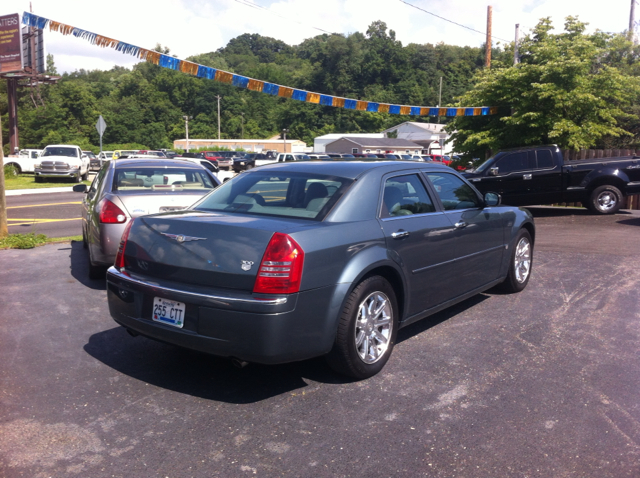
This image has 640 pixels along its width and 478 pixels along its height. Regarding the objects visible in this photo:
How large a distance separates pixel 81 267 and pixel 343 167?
504 centimetres

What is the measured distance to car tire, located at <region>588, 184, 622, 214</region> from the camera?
14.7 metres

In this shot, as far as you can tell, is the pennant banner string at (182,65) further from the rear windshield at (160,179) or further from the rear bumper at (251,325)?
the rear bumper at (251,325)

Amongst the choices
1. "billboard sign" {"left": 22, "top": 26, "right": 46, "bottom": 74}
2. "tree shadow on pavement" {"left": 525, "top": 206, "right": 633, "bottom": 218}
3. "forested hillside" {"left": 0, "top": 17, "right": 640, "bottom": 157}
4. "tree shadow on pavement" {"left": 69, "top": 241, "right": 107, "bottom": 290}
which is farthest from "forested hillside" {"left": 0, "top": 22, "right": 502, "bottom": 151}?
"tree shadow on pavement" {"left": 69, "top": 241, "right": 107, "bottom": 290}

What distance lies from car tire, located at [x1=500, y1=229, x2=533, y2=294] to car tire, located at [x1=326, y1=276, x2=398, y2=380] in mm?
2605

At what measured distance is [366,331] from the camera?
4.48 metres

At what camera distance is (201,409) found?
3.94 meters

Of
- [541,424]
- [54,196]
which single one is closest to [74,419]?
[541,424]

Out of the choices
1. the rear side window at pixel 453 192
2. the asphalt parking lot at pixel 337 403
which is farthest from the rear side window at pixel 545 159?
the rear side window at pixel 453 192

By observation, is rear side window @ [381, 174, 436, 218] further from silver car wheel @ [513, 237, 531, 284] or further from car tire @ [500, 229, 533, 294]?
silver car wheel @ [513, 237, 531, 284]

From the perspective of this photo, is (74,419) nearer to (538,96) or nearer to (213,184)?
(213,184)

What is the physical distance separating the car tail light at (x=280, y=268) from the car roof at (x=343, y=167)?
1123 millimetres

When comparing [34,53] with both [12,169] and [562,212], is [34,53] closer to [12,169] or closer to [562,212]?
[12,169]

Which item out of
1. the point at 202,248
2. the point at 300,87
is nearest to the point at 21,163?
the point at 202,248

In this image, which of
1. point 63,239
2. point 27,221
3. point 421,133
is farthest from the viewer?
point 421,133
